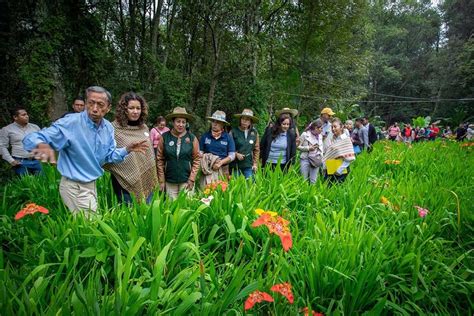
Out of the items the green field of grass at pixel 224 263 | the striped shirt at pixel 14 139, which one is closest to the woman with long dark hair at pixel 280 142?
the green field of grass at pixel 224 263

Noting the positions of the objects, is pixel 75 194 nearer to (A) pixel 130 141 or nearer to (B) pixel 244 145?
(A) pixel 130 141

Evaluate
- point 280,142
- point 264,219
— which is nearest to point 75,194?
point 264,219

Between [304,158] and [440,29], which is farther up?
[440,29]

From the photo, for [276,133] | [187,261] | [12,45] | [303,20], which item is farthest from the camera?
[303,20]

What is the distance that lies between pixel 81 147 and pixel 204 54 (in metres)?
13.0

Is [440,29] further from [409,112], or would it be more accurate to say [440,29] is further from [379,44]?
[409,112]

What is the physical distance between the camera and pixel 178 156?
3406 mm

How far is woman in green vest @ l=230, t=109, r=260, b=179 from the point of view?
14.4 feet

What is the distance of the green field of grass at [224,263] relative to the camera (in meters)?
1.37

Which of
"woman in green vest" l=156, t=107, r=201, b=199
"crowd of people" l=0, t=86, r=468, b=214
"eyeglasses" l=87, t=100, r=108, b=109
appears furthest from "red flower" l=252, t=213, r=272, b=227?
"woman in green vest" l=156, t=107, r=201, b=199

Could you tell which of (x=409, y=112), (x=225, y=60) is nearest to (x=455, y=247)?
Result: (x=225, y=60)

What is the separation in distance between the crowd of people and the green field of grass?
0.40m

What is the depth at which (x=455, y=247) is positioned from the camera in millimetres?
2414

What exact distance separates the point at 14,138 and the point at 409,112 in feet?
130
